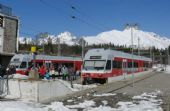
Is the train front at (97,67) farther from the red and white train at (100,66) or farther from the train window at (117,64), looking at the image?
the train window at (117,64)

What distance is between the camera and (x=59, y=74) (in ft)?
132

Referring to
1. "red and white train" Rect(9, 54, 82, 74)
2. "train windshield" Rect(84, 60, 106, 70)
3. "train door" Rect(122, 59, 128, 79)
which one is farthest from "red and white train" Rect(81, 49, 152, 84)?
"red and white train" Rect(9, 54, 82, 74)

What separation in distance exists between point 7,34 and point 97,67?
67.5ft

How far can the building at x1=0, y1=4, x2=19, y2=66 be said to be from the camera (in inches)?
1922

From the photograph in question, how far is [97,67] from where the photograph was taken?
34.2 metres

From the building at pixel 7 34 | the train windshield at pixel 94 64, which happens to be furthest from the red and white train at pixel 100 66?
the building at pixel 7 34

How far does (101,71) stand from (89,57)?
94.1 inches

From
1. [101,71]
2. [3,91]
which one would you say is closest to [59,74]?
[101,71]

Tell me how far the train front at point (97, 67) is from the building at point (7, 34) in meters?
17.9

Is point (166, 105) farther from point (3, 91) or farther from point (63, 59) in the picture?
point (63, 59)

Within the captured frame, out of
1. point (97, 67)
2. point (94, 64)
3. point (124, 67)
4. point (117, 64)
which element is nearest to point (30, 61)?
point (94, 64)

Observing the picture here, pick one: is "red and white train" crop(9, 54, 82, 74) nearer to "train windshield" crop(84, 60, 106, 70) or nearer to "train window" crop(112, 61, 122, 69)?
"train windshield" crop(84, 60, 106, 70)

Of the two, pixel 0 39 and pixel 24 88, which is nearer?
pixel 24 88

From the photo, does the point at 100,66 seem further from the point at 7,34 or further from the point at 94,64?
the point at 7,34
